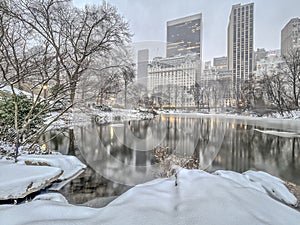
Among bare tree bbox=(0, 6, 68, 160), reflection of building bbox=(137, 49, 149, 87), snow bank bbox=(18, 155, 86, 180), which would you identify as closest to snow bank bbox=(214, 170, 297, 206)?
snow bank bbox=(18, 155, 86, 180)

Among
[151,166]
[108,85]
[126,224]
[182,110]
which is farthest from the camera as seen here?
[182,110]

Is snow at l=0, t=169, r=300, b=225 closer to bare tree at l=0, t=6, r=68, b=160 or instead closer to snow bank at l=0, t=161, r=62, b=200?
snow bank at l=0, t=161, r=62, b=200

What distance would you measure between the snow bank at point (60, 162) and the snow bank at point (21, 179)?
598 mm

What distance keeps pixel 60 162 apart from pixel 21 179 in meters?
1.93

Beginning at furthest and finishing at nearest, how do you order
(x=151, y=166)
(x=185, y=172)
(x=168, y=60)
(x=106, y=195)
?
(x=168, y=60), (x=151, y=166), (x=106, y=195), (x=185, y=172)

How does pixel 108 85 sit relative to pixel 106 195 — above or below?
above

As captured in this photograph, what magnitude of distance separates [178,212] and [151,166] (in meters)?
4.13

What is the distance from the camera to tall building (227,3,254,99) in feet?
271

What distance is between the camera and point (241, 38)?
92062 mm

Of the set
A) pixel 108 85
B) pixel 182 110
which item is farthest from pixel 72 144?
pixel 182 110

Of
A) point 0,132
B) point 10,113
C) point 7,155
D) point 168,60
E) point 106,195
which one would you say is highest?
point 168,60

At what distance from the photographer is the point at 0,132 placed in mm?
5996

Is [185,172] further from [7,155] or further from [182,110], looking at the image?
[182,110]

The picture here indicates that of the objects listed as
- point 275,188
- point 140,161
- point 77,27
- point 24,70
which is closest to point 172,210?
point 275,188
